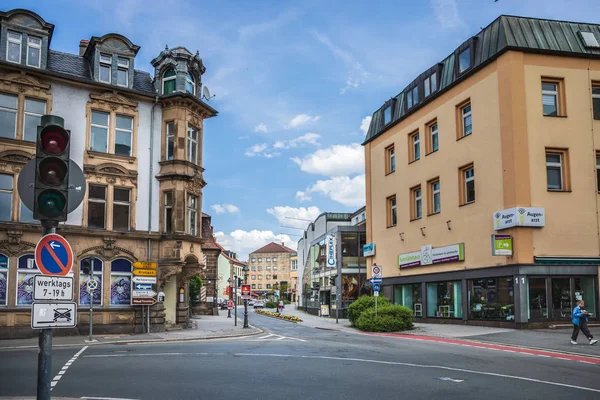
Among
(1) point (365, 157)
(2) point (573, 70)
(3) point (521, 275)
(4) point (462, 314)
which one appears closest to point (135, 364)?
(3) point (521, 275)

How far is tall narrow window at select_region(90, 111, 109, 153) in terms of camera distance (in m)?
29.0

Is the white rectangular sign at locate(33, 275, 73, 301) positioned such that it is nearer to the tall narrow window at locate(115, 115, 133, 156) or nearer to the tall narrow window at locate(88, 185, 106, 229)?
the tall narrow window at locate(88, 185, 106, 229)

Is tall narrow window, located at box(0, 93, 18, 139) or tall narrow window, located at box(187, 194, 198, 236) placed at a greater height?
tall narrow window, located at box(0, 93, 18, 139)

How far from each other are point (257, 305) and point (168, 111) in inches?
2900

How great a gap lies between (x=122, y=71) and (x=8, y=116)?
5.87 m

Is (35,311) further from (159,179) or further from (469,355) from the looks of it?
(159,179)

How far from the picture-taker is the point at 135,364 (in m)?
14.9

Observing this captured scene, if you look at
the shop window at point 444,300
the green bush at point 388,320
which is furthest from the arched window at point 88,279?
the shop window at point 444,300

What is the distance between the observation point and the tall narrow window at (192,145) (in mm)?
31438

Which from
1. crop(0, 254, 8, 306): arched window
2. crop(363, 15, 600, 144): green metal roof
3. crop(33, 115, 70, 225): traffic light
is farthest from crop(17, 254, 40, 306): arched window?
crop(363, 15, 600, 144): green metal roof

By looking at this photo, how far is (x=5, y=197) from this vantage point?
26.4m

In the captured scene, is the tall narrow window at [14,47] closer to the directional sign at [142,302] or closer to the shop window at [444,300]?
the directional sign at [142,302]

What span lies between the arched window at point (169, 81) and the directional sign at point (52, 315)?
25.5m

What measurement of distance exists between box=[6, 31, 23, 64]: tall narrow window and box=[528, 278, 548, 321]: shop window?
24.1 m
